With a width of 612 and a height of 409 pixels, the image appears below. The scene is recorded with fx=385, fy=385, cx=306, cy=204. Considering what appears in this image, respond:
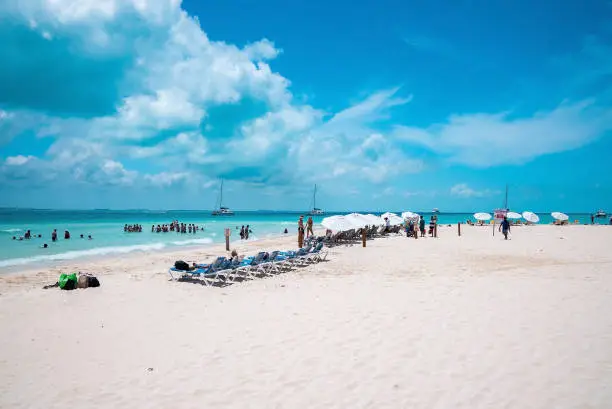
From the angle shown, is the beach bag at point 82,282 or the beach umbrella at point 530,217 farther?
the beach umbrella at point 530,217

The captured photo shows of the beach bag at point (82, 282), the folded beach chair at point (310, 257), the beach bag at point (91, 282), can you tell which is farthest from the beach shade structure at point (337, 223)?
the beach bag at point (82, 282)

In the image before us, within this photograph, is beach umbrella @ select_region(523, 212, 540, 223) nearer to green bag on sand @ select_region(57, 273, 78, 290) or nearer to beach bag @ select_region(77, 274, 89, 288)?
beach bag @ select_region(77, 274, 89, 288)

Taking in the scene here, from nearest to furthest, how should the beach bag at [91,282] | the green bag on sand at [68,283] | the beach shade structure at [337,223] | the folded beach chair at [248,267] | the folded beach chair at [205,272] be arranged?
the green bag on sand at [68,283] < the beach bag at [91,282] < the folded beach chair at [205,272] < the folded beach chair at [248,267] < the beach shade structure at [337,223]

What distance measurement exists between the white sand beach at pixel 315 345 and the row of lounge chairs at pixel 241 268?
626 mm

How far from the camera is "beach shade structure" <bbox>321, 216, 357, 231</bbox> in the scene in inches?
723

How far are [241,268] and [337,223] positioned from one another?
847cm

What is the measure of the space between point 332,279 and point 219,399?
22.7ft

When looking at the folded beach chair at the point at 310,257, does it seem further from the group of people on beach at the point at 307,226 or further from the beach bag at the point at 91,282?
the beach bag at the point at 91,282

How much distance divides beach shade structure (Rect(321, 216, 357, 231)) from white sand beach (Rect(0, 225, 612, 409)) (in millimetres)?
8312

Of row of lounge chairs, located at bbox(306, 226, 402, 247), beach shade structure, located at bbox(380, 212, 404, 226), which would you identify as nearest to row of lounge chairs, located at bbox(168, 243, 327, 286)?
row of lounge chairs, located at bbox(306, 226, 402, 247)

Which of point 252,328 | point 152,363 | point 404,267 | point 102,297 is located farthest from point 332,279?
point 152,363

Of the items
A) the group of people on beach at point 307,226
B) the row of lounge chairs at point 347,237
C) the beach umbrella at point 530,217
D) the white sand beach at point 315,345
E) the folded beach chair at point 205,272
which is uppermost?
the beach umbrella at point 530,217

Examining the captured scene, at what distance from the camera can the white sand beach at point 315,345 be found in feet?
12.9

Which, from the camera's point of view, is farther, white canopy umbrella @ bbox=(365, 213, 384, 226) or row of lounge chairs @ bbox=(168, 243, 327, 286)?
white canopy umbrella @ bbox=(365, 213, 384, 226)
